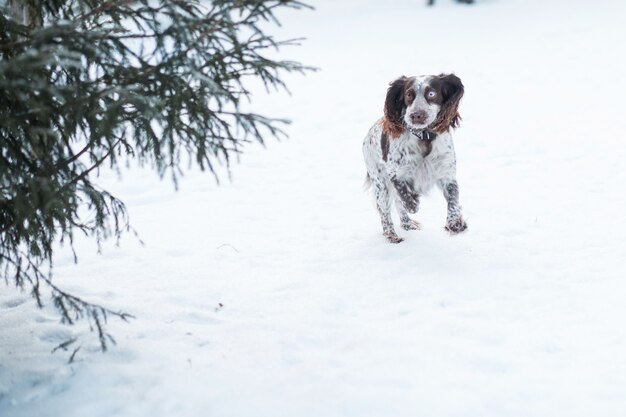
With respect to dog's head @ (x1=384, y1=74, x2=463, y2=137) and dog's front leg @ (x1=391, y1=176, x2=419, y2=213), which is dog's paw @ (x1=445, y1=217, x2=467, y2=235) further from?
dog's head @ (x1=384, y1=74, x2=463, y2=137)

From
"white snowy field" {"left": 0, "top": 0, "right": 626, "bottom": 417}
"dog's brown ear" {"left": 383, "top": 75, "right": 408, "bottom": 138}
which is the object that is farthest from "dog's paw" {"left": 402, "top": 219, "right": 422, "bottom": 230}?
"dog's brown ear" {"left": 383, "top": 75, "right": 408, "bottom": 138}

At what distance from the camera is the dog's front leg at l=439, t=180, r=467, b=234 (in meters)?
5.20

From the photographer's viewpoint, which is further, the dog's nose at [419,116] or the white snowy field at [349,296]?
the dog's nose at [419,116]

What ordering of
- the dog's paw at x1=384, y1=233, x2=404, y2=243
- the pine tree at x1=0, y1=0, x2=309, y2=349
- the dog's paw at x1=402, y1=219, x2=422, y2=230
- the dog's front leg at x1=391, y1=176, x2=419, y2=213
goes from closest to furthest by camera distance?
the pine tree at x1=0, y1=0, x2=309, y2=349 < the dog's front leg at x1=391, y1=176, x2=419, y2=213 < the dog's paw at x1=384, y1=233, x2=404, y2=243 < the dog's paw at x1=402, y1=219, x2=422, y2=230

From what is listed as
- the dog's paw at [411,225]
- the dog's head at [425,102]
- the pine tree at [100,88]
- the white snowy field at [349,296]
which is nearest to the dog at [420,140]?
the dog's head at [425,102]

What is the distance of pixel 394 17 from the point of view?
76.5ft

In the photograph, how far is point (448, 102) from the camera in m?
5.17

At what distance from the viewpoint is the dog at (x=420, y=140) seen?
517 cm

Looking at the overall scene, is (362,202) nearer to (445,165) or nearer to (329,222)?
(329,222)

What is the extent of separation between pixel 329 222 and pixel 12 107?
422 cm

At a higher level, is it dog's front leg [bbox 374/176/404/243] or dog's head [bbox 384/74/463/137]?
dog's head [bbox 384/74/463/137]

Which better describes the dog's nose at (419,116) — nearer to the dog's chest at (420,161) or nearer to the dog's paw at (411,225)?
the dog's chest at (420,161)

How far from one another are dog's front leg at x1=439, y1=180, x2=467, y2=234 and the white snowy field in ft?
0.76

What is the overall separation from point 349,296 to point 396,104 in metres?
1.82
